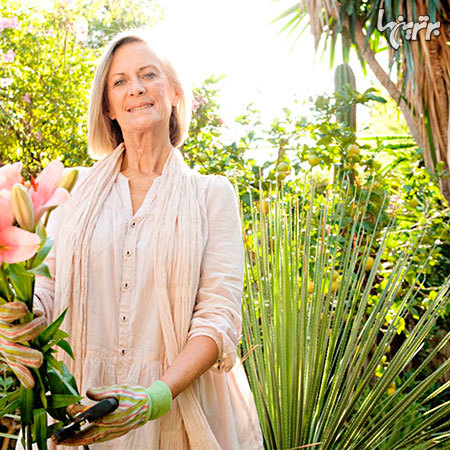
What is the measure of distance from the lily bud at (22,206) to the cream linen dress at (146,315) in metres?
0.55

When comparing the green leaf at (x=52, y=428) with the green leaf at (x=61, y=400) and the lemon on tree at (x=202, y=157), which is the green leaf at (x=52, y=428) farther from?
the lemon on tree at (x=202, y=157)

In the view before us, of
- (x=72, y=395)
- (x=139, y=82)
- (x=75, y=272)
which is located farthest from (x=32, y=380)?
(x=139, y=82)

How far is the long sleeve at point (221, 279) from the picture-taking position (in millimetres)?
1365

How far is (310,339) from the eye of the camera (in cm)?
193

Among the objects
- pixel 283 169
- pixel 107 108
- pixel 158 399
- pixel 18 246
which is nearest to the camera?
pixel 18 246

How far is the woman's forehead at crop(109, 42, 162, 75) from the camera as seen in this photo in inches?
63.9

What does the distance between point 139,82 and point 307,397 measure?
3.30ft

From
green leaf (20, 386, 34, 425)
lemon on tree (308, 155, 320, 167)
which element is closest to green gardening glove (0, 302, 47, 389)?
green leaf (20, 386, 34, 425)

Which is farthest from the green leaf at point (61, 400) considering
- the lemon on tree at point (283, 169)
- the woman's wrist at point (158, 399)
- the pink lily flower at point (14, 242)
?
the lemon on tree at point (283, 169)

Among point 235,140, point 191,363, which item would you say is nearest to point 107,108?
point 191,363

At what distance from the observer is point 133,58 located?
1632mm

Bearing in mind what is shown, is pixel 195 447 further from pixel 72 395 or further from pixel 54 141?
pixel 54 141

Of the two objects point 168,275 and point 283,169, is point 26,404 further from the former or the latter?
point 283,169

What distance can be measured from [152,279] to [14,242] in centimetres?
60
